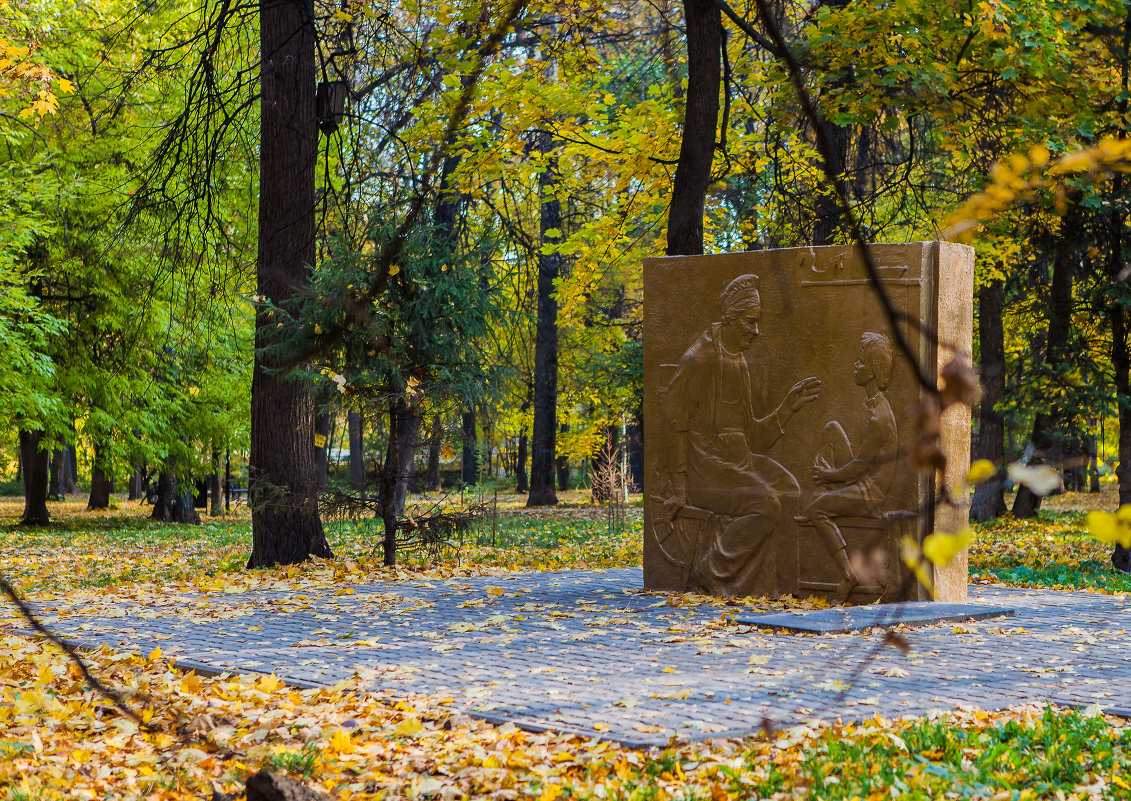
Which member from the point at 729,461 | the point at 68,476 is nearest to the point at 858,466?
the point at 729,461

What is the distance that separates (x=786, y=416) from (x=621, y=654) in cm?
315

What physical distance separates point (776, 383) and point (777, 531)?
4.21ft

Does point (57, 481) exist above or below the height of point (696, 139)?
below

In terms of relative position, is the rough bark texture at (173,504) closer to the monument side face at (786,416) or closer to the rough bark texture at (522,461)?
the rough bark texture at (522,461)

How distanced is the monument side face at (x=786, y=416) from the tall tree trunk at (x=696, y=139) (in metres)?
1.07

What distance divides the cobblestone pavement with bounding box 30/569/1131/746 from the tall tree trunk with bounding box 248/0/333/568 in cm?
208

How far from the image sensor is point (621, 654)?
624 centimetres

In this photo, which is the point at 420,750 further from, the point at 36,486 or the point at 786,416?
the point at 36,486

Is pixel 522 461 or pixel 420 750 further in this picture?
pixel 522 461

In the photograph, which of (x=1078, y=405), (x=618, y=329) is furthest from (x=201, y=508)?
(x=1078, y=405)

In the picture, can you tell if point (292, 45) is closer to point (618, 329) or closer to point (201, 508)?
point (618, 329)

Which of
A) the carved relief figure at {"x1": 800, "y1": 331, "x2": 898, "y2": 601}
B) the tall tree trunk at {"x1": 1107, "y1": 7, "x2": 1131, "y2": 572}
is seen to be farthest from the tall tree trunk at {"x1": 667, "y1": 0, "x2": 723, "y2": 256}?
the tall tree trunk at {"x1": 1107, "y1": 7, "x2": 1131, "y2": 572}

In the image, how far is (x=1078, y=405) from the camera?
13438mm

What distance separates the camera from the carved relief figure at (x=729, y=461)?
28.1ft
